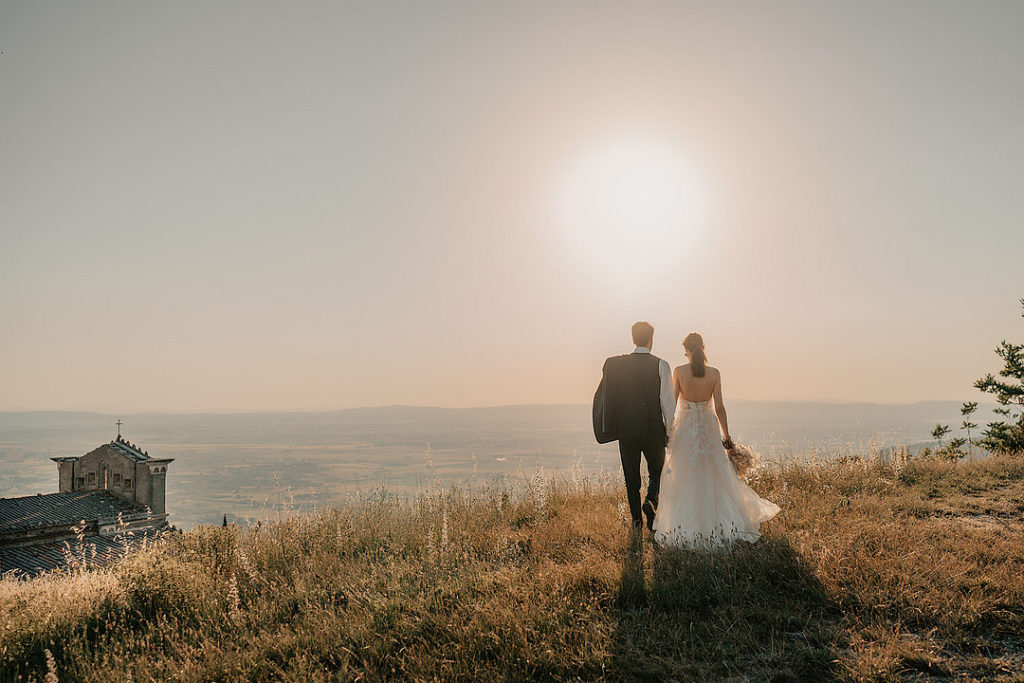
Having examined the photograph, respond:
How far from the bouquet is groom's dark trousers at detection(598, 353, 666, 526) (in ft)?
2.85

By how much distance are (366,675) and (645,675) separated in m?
1.90

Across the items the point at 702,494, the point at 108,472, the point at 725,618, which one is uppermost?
the point at 702,494

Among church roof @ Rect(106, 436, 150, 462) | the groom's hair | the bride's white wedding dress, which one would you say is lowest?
church roof @ Rect(106, 436, 150, 462)

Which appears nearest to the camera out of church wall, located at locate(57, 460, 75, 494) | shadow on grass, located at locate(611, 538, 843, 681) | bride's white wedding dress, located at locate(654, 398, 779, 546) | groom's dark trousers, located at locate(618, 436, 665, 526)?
shadow on grass, located at locate(611, 538, 843, 681)

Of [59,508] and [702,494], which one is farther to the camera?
[59,508]

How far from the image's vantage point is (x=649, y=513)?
770 cm

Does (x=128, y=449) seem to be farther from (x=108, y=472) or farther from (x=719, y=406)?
(x=719, y=406)

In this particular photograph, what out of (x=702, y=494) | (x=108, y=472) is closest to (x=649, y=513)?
(x=702, y=494)

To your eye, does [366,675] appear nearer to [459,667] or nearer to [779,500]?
[459,667]

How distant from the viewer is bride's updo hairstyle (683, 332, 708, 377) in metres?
7.52

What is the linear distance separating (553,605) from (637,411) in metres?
3.33

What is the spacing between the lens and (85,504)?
4466cm

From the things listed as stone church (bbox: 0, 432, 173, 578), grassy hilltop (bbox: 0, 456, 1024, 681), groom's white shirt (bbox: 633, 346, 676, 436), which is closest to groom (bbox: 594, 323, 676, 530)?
groom's white shirt (bbox: 633, 346, 676, 436)

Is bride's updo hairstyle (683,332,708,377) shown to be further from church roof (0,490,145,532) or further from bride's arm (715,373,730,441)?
church roof (0,490,145,532)
